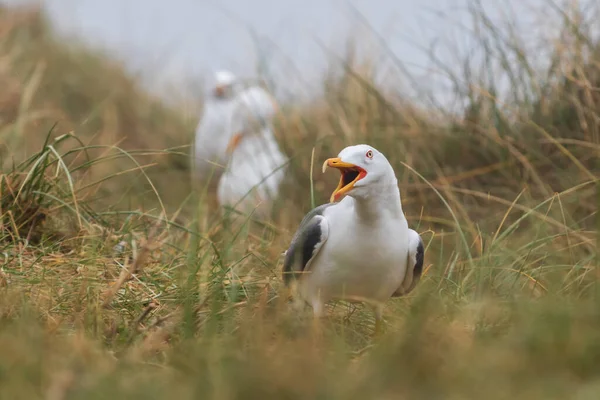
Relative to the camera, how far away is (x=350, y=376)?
6.89 ft

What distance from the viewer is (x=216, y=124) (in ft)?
24.4

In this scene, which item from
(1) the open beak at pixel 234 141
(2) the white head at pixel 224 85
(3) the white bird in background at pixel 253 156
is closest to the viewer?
(3) the white bird in background at pixel 253 156

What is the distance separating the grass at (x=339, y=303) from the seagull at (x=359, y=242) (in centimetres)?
11

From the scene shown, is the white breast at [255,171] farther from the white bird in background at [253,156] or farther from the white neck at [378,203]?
the white neck at [378,203]

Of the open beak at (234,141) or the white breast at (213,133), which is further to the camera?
the white breast at (213,133)

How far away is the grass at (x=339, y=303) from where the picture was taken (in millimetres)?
2145

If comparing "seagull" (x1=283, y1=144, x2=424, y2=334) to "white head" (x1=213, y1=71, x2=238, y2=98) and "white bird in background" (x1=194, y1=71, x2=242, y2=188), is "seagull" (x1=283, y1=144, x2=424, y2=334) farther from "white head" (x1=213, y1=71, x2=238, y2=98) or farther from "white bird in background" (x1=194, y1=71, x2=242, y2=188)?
"white head" (x1=213, y1=71, x2=238, y2=98)

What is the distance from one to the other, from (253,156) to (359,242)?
3.30 metres

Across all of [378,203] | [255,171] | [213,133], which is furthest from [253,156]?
[378,203]

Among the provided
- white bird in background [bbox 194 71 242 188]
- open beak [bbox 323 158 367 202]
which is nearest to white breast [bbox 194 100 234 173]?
white bird in background [bbox 194 71 242 188]

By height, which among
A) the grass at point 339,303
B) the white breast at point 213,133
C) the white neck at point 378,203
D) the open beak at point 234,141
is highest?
the white neck at point 378,203

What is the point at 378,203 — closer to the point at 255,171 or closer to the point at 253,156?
the point at 255,171

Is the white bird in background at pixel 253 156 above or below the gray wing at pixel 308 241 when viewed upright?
below

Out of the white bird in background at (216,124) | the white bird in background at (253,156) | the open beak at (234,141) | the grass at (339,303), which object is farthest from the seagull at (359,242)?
the white bird in background at (216,124)
